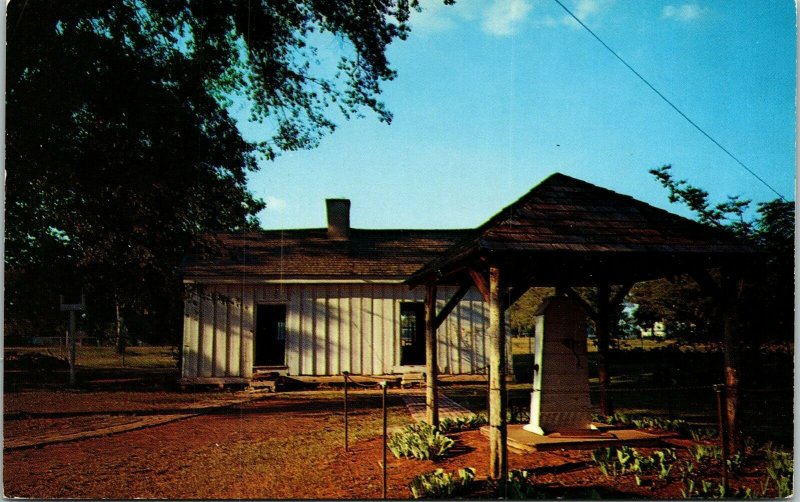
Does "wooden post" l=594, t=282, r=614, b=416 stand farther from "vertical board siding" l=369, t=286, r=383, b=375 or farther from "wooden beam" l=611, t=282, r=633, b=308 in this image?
"vertical board siding" l=369, t=286, r=383, b=375

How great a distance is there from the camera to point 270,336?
830 inches

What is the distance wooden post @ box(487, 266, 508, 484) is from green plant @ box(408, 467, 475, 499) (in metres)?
0.43

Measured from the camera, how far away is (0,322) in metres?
7.27

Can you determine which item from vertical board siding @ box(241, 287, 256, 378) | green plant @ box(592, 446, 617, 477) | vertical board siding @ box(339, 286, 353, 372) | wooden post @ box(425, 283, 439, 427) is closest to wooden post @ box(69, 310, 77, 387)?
vertical board siding @ box(241, 287, 256, 378)

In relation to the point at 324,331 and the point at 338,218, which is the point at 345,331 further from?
the point at 338,218

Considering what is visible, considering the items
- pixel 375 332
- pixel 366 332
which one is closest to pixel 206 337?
pixel 366 332

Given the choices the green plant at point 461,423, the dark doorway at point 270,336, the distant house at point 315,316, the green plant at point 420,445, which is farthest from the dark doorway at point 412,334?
the green plant at point 420,445

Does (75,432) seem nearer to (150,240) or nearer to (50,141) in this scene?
(150,240)

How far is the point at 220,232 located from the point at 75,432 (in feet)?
33.5

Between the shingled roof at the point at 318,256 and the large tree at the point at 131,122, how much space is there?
11.1 feet

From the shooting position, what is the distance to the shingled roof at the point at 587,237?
285 inches

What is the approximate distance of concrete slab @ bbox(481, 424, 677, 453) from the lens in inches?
313

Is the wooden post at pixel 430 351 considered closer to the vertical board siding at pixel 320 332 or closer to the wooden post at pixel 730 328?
the wooden post at pixel 730 328

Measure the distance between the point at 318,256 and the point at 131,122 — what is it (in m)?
8.13
